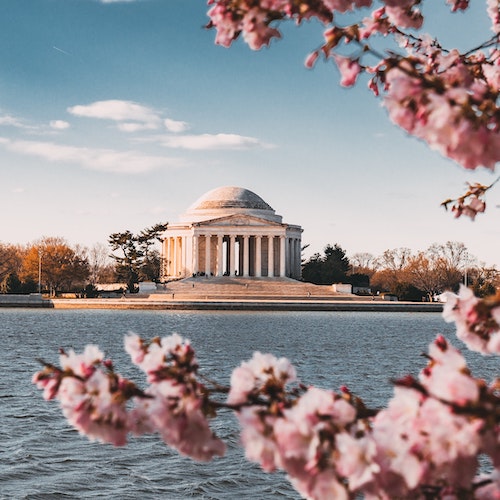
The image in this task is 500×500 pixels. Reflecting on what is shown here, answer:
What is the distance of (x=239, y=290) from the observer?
Result: 92250 millimetres

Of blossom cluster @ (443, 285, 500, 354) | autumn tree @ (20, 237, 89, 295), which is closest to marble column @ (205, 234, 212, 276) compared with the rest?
autumn tree @ (20, 237, 89, 295)

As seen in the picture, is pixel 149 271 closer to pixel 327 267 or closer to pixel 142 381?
pixel 327 267

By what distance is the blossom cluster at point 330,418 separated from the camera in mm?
2758

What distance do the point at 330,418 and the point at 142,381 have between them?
74.8ft

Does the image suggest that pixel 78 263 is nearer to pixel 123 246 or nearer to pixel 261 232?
pixel 123 246

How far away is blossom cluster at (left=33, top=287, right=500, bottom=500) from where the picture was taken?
2.76 metres

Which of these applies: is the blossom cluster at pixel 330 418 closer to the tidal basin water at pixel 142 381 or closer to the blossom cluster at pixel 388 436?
the blossom cluster at pixel 388 436

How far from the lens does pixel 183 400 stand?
134 inches

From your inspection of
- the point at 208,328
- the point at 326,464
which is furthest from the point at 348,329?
the point at 326,464

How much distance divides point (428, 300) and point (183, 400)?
102 m

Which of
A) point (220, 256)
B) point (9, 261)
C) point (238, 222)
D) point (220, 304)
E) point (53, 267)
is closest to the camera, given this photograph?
point (220, 304)

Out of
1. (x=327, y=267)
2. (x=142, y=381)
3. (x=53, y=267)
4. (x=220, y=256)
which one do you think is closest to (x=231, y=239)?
(x=220, y=256)

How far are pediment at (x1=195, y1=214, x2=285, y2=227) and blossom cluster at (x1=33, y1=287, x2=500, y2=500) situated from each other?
10450 centimetres

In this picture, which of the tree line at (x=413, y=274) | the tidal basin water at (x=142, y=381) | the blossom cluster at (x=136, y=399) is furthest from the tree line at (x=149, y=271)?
the blossom cluster at (x=136, y=399)
